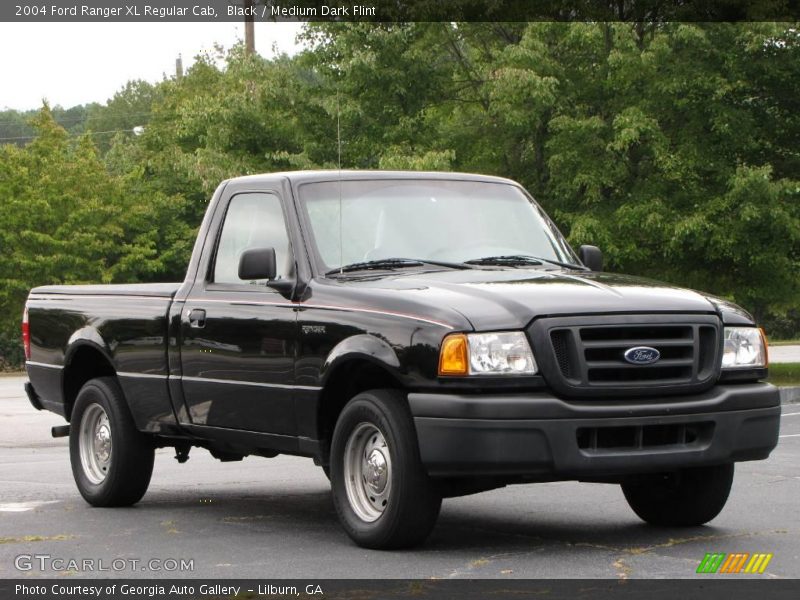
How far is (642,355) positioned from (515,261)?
1.52m

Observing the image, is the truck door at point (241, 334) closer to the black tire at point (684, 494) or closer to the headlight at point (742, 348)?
the black tire at point (684, 494)

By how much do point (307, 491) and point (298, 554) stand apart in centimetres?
342

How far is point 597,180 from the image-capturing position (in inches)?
1046

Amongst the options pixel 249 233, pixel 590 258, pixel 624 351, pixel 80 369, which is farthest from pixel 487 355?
pixel 80 369

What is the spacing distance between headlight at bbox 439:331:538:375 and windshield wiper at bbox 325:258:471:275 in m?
1.31

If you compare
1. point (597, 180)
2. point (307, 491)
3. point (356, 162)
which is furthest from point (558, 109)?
point (307, 491)

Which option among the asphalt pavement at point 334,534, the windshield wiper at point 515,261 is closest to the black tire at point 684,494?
the asphalt pavement at point 334,534

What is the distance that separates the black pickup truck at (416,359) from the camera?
7113 mm

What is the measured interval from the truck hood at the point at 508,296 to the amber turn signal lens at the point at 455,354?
0.22 ft

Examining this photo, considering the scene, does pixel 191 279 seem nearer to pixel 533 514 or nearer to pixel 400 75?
pixel 533 514

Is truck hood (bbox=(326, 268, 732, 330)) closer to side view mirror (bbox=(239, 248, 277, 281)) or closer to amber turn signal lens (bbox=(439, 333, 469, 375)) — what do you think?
amber turn signal lens (bbox=(439, 333, 469, 375))

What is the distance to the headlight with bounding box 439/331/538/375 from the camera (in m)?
7.09
